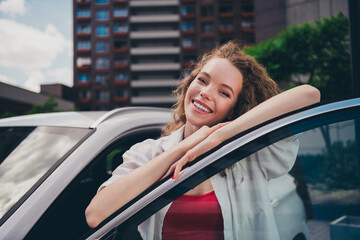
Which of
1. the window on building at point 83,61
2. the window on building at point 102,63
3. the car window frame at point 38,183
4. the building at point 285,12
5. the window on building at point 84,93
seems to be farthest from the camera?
the window on building at point 83,61

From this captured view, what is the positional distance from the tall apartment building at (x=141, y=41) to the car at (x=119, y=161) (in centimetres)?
4441

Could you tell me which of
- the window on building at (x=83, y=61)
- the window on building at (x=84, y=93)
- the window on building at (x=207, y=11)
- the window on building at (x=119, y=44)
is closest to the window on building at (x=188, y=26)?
the window on building at (x=207, y=11)

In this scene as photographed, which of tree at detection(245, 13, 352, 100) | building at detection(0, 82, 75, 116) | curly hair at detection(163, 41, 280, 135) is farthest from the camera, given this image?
building at detection(0, 82, 75, 116)

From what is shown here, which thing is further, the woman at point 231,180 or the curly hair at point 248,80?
the curly hair at point 248,80

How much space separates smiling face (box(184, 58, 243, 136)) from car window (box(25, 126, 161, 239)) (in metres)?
0.49

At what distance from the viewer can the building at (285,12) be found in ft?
56.8

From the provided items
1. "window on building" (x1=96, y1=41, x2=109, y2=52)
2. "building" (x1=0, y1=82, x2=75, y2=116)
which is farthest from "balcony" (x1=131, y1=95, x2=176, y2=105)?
"building" (x1=0, y1=82, x2=75, y2=116)

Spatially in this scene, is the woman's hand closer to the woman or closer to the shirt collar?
the woman

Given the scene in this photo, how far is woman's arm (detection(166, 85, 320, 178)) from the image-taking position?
105cm

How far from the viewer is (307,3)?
1961 centimetres

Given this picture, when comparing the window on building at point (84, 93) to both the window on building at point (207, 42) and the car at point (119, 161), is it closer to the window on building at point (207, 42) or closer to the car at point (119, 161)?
the window on building at point (207, 42)

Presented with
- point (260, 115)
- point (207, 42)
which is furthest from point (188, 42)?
point (260, 115)

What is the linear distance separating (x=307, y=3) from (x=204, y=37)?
28.3 metres

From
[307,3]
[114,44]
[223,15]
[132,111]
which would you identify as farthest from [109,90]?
[132,111]
